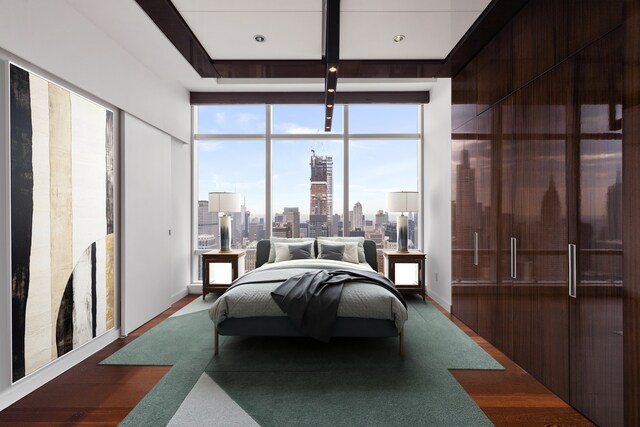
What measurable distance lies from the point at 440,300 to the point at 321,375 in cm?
246

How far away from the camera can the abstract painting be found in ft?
7.04

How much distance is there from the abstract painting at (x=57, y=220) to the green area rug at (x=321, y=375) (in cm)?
54

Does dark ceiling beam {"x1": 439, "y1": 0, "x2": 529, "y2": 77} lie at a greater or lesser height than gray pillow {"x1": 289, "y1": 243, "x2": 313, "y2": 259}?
greater

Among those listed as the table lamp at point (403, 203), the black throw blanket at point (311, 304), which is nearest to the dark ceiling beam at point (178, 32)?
the black throw blanket at point (311, 304)

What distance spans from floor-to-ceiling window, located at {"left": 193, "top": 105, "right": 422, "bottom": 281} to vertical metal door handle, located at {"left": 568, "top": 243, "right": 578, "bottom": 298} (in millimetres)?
2990

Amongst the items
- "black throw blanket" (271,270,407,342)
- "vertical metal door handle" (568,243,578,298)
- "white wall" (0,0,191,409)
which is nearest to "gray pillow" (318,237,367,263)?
"black throw blanket" (271,270,407,342)

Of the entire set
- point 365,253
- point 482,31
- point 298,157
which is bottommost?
point 365,253

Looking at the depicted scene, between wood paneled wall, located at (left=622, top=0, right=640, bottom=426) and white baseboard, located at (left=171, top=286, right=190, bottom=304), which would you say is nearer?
wood paneled wall, located at (left=622, top=0, right=640, bottom=426)

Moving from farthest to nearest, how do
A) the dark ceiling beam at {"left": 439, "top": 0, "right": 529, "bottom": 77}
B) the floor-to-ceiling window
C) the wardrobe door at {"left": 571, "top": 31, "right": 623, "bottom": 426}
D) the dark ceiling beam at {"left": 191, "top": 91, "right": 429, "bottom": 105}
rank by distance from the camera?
the floor-to-ceiling window, the dark ceiling beam at {"left": 191, "top": 91, "right": 429, "bottom": 105}, the dark ceiling beam at {"left": 439, "top": 0, "right": 529, "bottom": 77}, the wardrobe door at {"left": 571, "top": 31, "right": 623, "bottom": 426}

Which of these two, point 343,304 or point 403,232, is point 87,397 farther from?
point 403,232

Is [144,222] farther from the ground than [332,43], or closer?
closer

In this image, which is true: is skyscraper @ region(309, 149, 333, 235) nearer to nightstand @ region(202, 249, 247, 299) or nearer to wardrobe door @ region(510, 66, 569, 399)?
nightstand @ region(202, 249, 247, 299)

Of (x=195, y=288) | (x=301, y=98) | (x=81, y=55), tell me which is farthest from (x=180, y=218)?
(x=301, y=98)

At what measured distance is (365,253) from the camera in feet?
15.0
